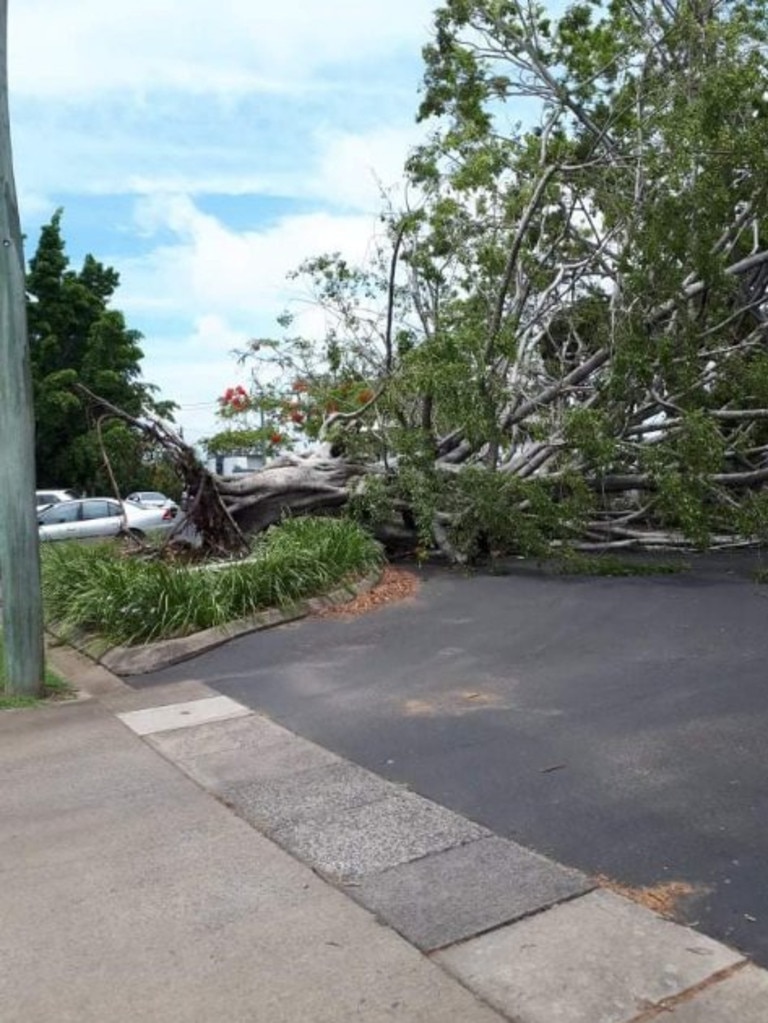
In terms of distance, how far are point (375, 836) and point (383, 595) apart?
578 centimetres

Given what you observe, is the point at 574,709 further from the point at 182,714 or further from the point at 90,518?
the point at 90,518

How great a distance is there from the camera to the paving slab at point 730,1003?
119 inches

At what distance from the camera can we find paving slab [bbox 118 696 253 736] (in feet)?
21.5

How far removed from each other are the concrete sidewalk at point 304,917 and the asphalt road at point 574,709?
0.28 metres

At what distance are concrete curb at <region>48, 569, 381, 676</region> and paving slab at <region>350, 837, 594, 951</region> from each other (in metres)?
4.50

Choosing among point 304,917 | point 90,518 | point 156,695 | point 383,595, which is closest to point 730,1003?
point 304,917

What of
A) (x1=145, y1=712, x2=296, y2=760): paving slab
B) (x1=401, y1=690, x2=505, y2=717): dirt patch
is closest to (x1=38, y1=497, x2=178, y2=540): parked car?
(x1=145, y1=712, x2=296, y2=760): paving slab

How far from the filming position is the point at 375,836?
4.52 metres

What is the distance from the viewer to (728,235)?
11.5 meters

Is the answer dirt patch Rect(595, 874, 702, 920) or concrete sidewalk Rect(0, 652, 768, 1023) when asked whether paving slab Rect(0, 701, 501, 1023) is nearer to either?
concrete sidewalk Rect(0, 652, 768, 1023)

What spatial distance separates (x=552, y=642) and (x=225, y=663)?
8.69 feet

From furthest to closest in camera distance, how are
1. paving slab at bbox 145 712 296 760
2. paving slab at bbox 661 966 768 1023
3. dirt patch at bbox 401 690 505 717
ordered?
dirt patch at bbox 401 690 505 717 → paving slab at bbox 145 712 296 760 → paving slab at bbox 661 966 768 1023

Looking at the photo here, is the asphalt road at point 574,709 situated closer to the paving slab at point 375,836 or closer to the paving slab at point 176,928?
the paving slab at point 375,836

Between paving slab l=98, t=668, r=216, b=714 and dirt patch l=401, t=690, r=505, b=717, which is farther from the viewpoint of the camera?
paving slab l=98, t=668, r=216, b=714
